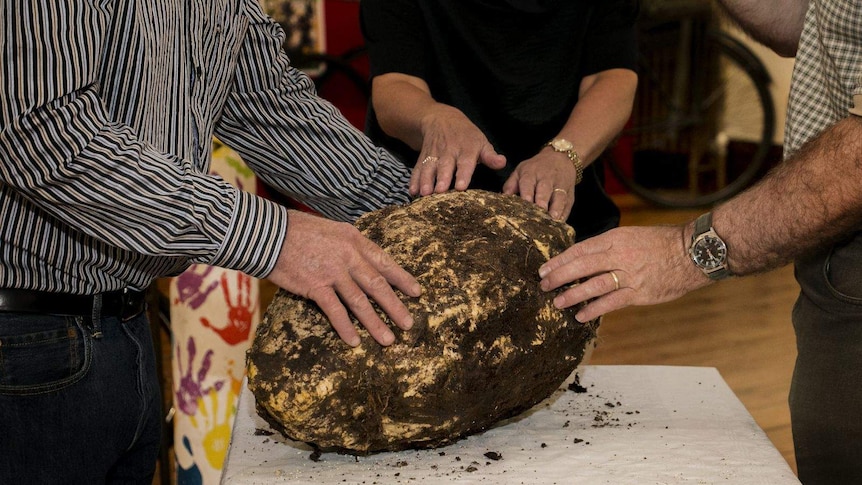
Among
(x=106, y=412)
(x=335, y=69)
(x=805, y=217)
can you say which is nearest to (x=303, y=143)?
(x=106, y=412)

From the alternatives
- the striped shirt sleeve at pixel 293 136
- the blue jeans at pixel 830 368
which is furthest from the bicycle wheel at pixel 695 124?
the striped shirt sleeve at pixel 293 136

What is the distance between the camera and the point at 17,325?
139 centimetres

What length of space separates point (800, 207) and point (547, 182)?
0.50 m

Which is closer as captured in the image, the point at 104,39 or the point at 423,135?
the point at 104,39

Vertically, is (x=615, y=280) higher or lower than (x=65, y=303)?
lower

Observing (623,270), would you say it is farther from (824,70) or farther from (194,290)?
(194,290)

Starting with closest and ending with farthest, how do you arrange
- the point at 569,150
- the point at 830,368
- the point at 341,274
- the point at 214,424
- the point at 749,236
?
the point at 341,274 → the point at 749,236 → the point at 830,368 → the point at 569,150 → the point at 214,424

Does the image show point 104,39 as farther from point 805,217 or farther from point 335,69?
point 335,69

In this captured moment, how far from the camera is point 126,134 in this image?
1306mm

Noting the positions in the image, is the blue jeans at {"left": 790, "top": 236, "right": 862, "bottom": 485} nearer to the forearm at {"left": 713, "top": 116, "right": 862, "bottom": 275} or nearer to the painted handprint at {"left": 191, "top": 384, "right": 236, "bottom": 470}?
the forearm at {"left": 713, "top": 116, "right": 862, "bottom": 275}

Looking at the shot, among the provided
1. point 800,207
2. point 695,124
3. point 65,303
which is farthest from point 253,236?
point 695,124

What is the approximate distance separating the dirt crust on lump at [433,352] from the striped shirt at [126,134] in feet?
0.57

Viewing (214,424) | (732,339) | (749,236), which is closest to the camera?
(749,236)

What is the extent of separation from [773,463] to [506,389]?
0.44 m
